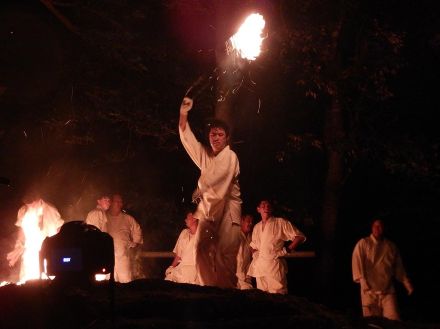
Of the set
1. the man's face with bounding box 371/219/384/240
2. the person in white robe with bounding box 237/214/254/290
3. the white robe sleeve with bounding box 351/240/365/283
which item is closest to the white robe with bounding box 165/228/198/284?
the person in white robe with bounding box 237/214/254/290

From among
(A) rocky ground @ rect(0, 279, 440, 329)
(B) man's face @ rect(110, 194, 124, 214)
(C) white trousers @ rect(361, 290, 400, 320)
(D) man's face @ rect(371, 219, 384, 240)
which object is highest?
(B) man's face @ rect(110, 194, 124, 214)

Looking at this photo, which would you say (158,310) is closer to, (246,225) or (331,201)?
(246,225)

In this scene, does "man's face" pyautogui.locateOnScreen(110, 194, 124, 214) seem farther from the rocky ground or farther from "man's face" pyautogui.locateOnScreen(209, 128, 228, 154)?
the rocky ground

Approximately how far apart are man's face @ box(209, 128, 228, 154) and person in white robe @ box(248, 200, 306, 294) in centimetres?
438

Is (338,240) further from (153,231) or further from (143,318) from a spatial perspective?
(143,318)

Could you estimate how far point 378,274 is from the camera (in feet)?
42.7

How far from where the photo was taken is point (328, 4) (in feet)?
47.2

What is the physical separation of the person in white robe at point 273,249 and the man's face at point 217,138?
438cm

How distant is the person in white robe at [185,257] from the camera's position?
41.2 feet

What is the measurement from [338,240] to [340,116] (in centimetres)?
310

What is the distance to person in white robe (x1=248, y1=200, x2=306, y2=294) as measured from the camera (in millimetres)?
12703

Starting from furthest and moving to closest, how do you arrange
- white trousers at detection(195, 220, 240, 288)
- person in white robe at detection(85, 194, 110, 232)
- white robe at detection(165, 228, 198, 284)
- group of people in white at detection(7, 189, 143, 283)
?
1. person in white robe at detection(85, 194, 110, 232)
2. white robe at detection(165, 228, 198, 284)
3. group of people in white at detection(7, 189, 143, 283)
4. white trousers at detection(195, 220, 240, 288)

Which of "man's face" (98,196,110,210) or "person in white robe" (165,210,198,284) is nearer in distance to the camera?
"person in white robe" (165,210,198,284)

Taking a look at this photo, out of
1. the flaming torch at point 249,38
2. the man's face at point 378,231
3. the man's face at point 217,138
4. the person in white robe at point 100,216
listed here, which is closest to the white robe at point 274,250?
the man's face at point 378,231
